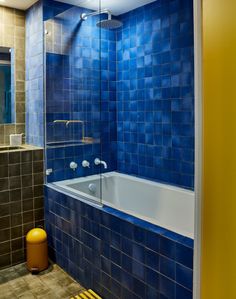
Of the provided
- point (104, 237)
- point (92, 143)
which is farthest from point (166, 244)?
point (92, 143)

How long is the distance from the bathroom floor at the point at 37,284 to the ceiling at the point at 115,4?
2.49 meters

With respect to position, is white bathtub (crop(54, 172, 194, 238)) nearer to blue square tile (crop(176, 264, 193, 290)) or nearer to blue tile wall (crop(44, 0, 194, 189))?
blue tile wall (crop(44, 0, 194, 189))

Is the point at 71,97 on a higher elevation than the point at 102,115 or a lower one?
higher

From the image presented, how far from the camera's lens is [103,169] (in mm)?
3307

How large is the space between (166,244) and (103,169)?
177 cm

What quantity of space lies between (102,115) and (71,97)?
576 mm

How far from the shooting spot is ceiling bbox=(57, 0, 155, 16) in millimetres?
2766

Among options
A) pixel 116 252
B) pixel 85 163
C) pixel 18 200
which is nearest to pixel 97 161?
pixel 85 163

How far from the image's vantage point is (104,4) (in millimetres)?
2994

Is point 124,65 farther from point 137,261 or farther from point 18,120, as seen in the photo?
point 137,261

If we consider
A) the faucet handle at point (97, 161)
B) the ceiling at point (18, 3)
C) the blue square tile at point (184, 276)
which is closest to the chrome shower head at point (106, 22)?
the ceiling at point (18, 3)

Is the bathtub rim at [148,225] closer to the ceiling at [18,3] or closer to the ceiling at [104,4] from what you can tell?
the ceiling at [104,4]

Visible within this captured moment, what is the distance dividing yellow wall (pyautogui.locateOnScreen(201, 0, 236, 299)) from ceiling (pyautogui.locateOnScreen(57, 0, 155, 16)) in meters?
2.16

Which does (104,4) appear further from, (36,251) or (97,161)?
(36,251)
